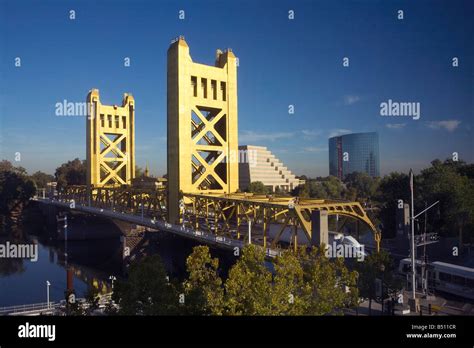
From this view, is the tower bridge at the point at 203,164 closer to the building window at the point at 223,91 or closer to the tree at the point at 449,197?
the building window at the point at 223,91

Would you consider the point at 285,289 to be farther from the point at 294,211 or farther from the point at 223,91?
the point at 223,91

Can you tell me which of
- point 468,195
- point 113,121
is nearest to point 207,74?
point 468,195

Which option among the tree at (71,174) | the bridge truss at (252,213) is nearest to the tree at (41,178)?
the tree at (71,174)

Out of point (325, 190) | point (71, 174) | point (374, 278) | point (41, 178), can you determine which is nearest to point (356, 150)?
point (374, 278)

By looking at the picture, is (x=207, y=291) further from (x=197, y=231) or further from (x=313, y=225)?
(x=197, y=231)

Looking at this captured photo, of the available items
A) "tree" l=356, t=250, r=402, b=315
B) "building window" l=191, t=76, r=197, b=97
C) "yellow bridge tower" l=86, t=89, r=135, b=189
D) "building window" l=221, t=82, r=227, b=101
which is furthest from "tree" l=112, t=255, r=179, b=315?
"yellow bridge tower" l=86, t=89, r=135, b=189

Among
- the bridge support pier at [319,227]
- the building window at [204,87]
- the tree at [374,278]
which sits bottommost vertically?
the tree at [374,278]
